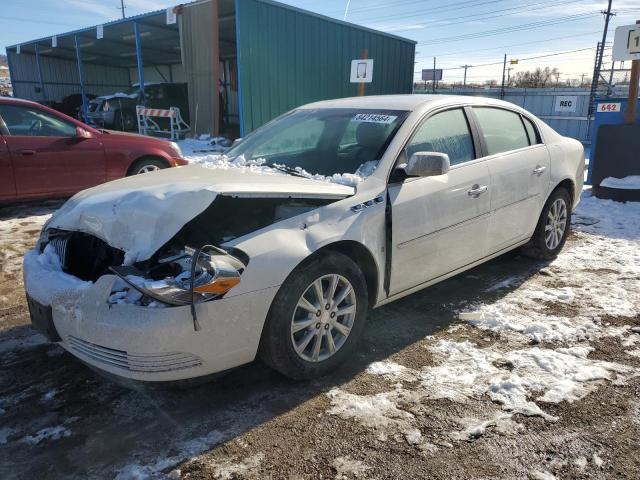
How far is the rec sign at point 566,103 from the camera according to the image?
2078 centimetres

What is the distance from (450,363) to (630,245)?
3.57 meters

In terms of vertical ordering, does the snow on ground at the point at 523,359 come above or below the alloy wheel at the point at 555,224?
below

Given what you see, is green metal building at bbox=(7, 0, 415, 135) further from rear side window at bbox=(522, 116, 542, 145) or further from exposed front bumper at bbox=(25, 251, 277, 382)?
exposed front bumper at bbox=(25, 251, 277, 382)

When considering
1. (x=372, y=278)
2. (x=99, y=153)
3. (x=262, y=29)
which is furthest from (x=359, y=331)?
(x=262, y=29)

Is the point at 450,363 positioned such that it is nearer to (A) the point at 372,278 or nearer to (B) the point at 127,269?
(A) the point at 372,278

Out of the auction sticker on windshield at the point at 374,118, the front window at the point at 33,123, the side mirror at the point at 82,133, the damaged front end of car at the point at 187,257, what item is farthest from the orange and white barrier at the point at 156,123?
the damaged front end of car at the point at 187,257

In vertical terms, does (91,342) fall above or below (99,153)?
below

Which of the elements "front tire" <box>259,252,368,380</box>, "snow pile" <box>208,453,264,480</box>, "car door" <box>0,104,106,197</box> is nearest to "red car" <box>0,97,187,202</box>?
"car door" <box>0,104,106,197</box>

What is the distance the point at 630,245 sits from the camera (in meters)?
5.46

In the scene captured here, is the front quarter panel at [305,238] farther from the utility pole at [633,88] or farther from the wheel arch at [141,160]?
the utility pole at [633,88]

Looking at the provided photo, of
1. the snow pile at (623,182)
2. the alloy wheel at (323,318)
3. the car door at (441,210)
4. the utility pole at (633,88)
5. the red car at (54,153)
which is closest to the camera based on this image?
the alloy wheel at (323,318)

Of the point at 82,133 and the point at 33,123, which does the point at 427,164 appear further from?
the point at 33,123

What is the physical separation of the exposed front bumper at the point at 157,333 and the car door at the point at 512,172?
2.30 metres

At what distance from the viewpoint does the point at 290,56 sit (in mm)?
14633
